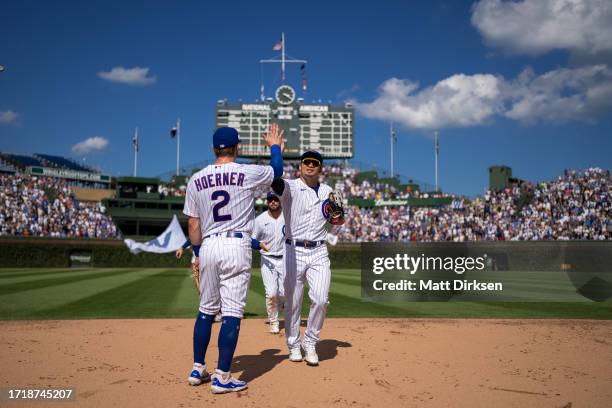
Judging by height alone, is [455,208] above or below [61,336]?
above

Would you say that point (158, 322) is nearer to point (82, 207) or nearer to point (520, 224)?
point (520, 224)

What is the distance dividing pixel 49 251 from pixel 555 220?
3412 cm

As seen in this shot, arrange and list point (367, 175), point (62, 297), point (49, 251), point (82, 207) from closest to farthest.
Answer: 1. point (62, 297)
2. point (49, 251)
3. point (82, 207)
4. point (367, 175)

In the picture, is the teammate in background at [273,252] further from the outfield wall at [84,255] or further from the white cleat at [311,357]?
the outfield wall at [84,255]

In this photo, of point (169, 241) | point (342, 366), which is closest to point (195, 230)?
point (342, 366)

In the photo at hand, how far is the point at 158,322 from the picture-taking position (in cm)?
838

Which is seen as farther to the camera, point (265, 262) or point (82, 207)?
point (82, 207)

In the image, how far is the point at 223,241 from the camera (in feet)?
14.0

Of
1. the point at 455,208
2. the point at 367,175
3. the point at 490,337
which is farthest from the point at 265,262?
the point at 367,175

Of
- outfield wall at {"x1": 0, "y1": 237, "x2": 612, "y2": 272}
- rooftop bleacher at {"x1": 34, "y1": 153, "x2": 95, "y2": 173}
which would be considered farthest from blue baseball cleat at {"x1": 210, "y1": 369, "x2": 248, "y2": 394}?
rooftop bleacher at {"x1": 34, "y1": 153, "x2": 95, "y2": 173}

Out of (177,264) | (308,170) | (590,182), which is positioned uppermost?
(590,182)

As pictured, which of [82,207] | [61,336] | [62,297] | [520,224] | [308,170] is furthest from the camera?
[82,207]

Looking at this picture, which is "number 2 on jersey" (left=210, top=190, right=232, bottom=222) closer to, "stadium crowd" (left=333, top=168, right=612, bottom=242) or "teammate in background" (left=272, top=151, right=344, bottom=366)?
"teammate in background" (left=272, top=151, right=344, bottom=366)

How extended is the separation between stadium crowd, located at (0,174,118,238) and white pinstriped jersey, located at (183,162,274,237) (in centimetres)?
3209
